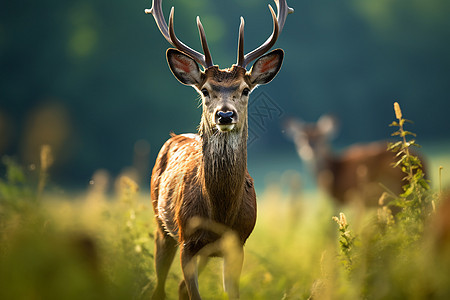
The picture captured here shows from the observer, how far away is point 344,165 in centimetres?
1450

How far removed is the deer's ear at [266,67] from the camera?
18.5ft

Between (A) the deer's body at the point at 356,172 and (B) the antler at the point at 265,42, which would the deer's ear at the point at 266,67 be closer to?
(B) the antler at the point at 265,42

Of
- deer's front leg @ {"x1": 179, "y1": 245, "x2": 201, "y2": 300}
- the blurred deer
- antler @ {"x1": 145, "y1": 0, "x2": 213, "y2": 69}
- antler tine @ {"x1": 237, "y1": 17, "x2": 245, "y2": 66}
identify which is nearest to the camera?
deer's front leg @ {"x1": 179, "y1": 245, "x2": 201, "y2": 300}

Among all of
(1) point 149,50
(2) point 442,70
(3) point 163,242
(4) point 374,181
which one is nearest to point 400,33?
(2) point 442,70

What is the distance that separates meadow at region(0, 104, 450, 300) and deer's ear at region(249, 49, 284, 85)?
162 centimetres

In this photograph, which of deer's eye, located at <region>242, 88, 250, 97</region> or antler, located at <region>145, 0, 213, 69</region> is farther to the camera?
antler, located at <region>145, 0, 213, 69</region>

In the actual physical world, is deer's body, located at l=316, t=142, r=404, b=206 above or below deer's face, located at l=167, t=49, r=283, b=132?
above

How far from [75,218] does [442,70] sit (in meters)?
55.8

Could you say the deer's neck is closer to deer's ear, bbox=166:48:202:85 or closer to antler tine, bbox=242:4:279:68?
deer's ear, bbox=166:48:202:85

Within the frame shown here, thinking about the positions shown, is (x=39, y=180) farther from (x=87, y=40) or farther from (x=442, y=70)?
(x=442, y=70)

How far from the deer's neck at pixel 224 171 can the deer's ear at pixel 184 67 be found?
65 centimetres

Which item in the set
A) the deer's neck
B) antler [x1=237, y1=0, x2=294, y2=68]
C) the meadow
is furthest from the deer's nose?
the meadow

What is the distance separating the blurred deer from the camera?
1212cm

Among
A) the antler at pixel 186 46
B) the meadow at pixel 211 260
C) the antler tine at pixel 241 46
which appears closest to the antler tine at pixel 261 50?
the antler tine at pixel 241 46
